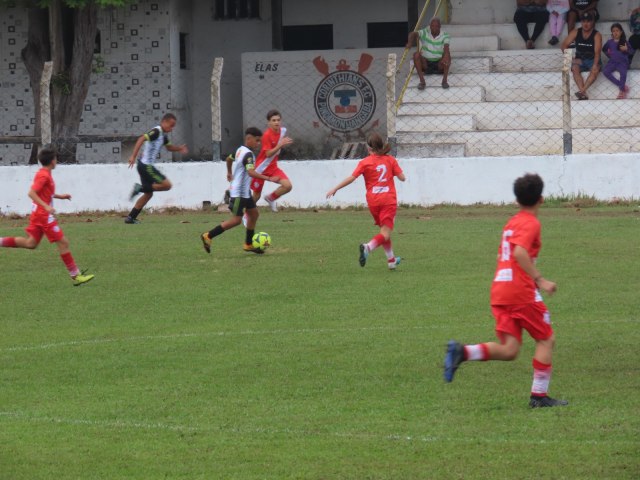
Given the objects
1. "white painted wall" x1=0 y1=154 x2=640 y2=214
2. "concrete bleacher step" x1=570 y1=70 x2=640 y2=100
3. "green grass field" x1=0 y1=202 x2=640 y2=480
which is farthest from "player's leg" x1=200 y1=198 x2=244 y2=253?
"concrete bleacher step" x1=570 y1=70 x2=640 y2=100

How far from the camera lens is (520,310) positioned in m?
8.16

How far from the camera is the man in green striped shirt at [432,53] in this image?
28.4m

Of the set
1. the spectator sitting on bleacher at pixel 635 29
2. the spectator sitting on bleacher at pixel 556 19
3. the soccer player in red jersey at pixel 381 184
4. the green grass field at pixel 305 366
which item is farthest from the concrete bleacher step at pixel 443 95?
the soccer player in red jersey at pixel 381 184

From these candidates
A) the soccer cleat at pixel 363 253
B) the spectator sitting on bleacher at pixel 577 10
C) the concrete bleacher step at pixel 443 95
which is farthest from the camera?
the spectator sitting on bleacher at pixel 577 10

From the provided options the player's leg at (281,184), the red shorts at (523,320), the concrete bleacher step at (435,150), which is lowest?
the red shorts at (523,320)

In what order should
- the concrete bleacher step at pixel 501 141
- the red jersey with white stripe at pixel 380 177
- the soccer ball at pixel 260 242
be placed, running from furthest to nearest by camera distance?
the concrete bleacher step at pixel 501 141 → the soccer ball at pixel 260 242 → the red jersey with white stripe at pixel 380 177

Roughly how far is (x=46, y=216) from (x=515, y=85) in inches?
616

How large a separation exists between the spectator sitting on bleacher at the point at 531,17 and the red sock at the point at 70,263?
17007 millimetres

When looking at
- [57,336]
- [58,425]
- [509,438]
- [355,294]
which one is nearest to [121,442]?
[58,425]

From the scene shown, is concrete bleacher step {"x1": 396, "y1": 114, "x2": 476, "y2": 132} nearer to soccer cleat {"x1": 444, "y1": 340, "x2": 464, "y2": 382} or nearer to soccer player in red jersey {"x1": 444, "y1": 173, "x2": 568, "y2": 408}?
soccer player in red jersey {"x1": 444, "y1": 173, "x2": 568, "y2": 408}

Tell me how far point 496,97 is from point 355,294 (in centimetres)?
1529

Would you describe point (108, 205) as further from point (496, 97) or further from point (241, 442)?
point (241, 442)

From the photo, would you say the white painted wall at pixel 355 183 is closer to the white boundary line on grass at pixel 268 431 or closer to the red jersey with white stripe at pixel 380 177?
the red jersey with white stripe at pixel 380 177

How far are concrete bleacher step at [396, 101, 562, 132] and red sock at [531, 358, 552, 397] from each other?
18826mm
